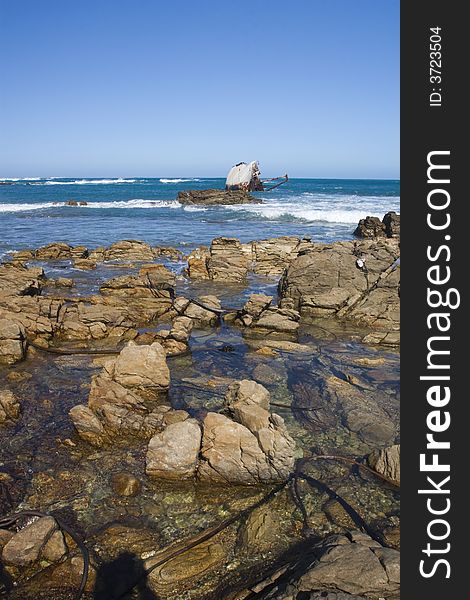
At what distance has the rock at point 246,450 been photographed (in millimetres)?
5828

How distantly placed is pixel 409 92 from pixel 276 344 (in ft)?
31.4

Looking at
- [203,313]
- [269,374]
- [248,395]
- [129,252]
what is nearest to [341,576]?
[248,395]

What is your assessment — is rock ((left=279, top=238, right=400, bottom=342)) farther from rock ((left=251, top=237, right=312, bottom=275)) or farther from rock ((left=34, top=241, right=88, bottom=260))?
rock ((left=34, top=241, right=88, bottom=260))

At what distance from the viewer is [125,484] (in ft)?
18.9

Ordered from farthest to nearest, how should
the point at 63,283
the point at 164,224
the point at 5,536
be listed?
the point at 164,224
the point at 63,283
the point at 5,536

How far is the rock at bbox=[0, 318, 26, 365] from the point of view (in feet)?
32.7

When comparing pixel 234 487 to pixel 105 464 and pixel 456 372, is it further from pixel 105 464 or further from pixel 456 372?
pixel 456 372

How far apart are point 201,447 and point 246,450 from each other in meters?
0.65

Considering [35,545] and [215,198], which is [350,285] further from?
[215,198]

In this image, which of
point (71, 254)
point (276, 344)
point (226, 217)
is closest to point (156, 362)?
point (276, 344)

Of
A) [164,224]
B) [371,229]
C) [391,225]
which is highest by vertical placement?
[164,224]

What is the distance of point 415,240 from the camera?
7.98ft

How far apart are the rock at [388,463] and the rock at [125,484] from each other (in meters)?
3.33

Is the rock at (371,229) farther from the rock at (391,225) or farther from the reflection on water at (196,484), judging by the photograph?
the reflection on water at (196,484)
